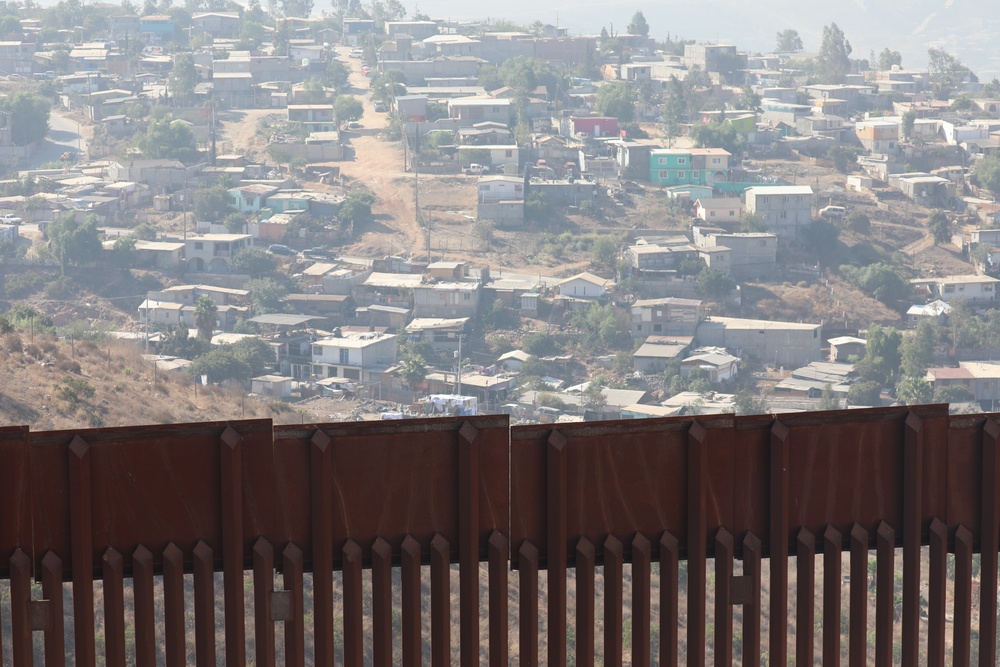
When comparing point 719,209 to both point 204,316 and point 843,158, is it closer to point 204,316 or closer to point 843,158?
point 843,158

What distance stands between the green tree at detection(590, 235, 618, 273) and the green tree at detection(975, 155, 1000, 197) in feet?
54.7

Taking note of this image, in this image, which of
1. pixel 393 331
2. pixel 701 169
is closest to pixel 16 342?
pixel 393 331

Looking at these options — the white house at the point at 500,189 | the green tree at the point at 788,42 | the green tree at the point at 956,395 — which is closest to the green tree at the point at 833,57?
the green tree at the point at 788,42

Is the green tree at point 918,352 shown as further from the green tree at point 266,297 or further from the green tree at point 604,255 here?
the green tree at point 266,297

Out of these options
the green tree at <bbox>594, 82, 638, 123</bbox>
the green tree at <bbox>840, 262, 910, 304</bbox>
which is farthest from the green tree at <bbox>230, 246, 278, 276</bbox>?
the green tree at <bbox>594, 82, 638, 123</bbox>

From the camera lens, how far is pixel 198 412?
1934 centimetres

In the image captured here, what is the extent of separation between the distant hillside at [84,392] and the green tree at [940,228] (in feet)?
88.0

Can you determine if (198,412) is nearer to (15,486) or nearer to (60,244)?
(15,486)

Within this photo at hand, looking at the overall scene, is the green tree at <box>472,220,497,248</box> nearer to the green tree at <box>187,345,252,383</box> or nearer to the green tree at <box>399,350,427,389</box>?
the green tree at <box>399,350,427,389</box>

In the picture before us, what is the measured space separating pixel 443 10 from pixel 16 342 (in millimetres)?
149645

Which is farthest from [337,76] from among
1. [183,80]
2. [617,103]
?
[617,103]

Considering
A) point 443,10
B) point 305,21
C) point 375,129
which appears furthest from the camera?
point 443,10

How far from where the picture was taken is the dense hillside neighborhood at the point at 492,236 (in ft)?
105

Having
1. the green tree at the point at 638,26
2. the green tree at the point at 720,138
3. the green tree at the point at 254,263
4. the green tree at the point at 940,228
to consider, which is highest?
the green tree at the point at 638,26
